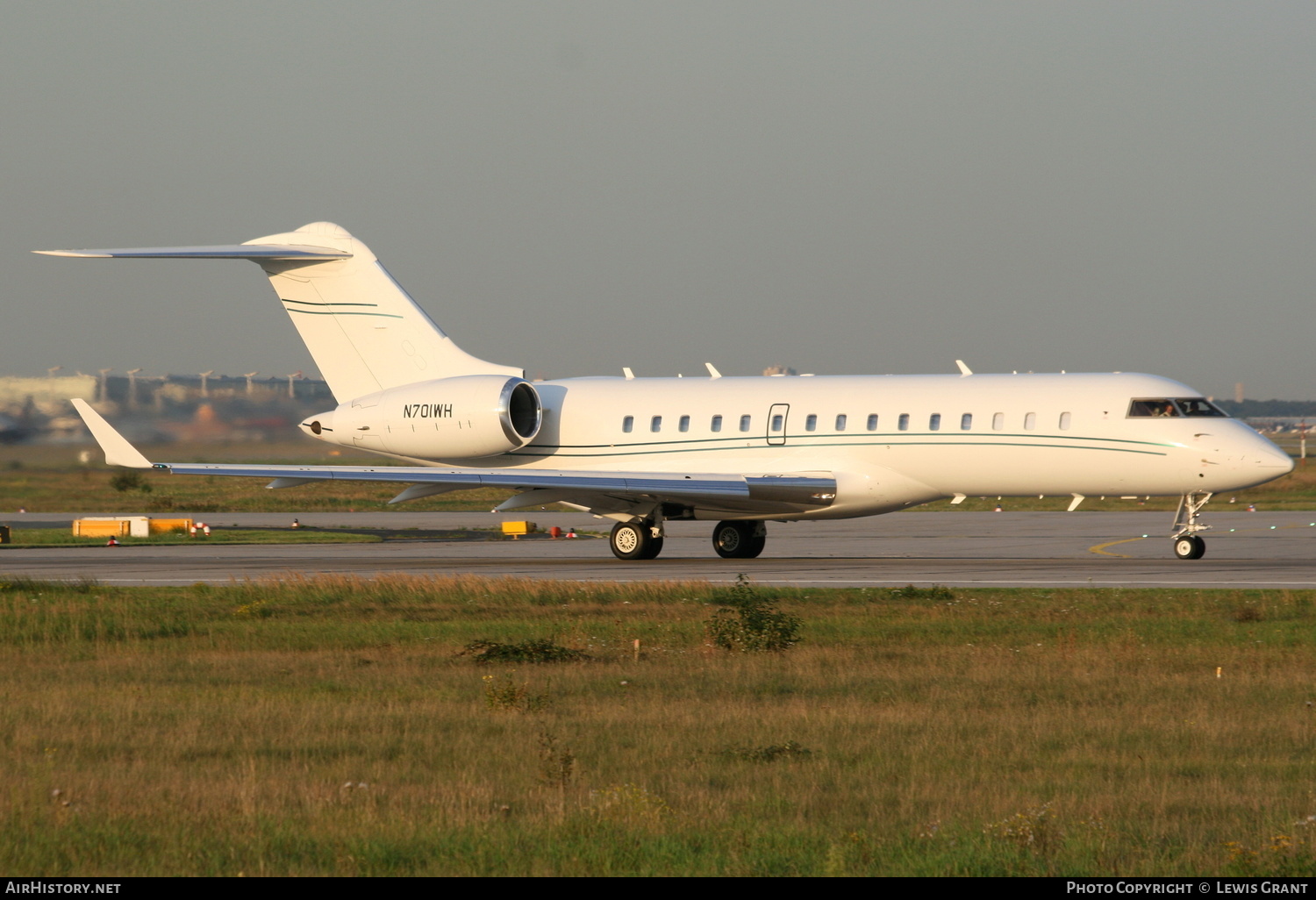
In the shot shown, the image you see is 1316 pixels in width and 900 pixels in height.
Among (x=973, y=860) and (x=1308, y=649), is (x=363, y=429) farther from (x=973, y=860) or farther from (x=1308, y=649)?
(x=973, y=860)

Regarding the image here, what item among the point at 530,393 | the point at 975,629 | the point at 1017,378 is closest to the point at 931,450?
the point at 1017,378

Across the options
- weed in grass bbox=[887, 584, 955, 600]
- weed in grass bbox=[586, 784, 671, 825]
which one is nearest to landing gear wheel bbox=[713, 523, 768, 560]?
weed in grass bbox=[887, 584, 955, 600]

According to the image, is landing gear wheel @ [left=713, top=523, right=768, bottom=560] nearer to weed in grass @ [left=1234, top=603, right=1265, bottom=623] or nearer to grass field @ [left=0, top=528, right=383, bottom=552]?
grass field @ [left=0, top=528, right=383, bottom=552]

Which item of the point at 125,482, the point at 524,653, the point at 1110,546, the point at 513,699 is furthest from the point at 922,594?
the point at 125,482

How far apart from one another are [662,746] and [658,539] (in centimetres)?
1984

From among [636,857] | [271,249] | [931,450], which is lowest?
[636,857]

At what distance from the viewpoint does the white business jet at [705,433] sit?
2664 centimetres

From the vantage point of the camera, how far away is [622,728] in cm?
1062

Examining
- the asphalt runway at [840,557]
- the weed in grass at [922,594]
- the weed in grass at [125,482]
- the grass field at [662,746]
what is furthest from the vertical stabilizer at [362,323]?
the weed in grass at [125,482]

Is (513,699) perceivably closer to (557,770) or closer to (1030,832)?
(557,770)

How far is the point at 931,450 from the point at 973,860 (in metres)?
21.0

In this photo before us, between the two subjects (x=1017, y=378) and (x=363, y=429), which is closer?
(x=1017, y=378)

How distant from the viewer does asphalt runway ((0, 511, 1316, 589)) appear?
2455cm

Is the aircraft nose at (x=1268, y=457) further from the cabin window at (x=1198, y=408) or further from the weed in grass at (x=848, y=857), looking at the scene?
the weed in grass at (x=848, y=857)
